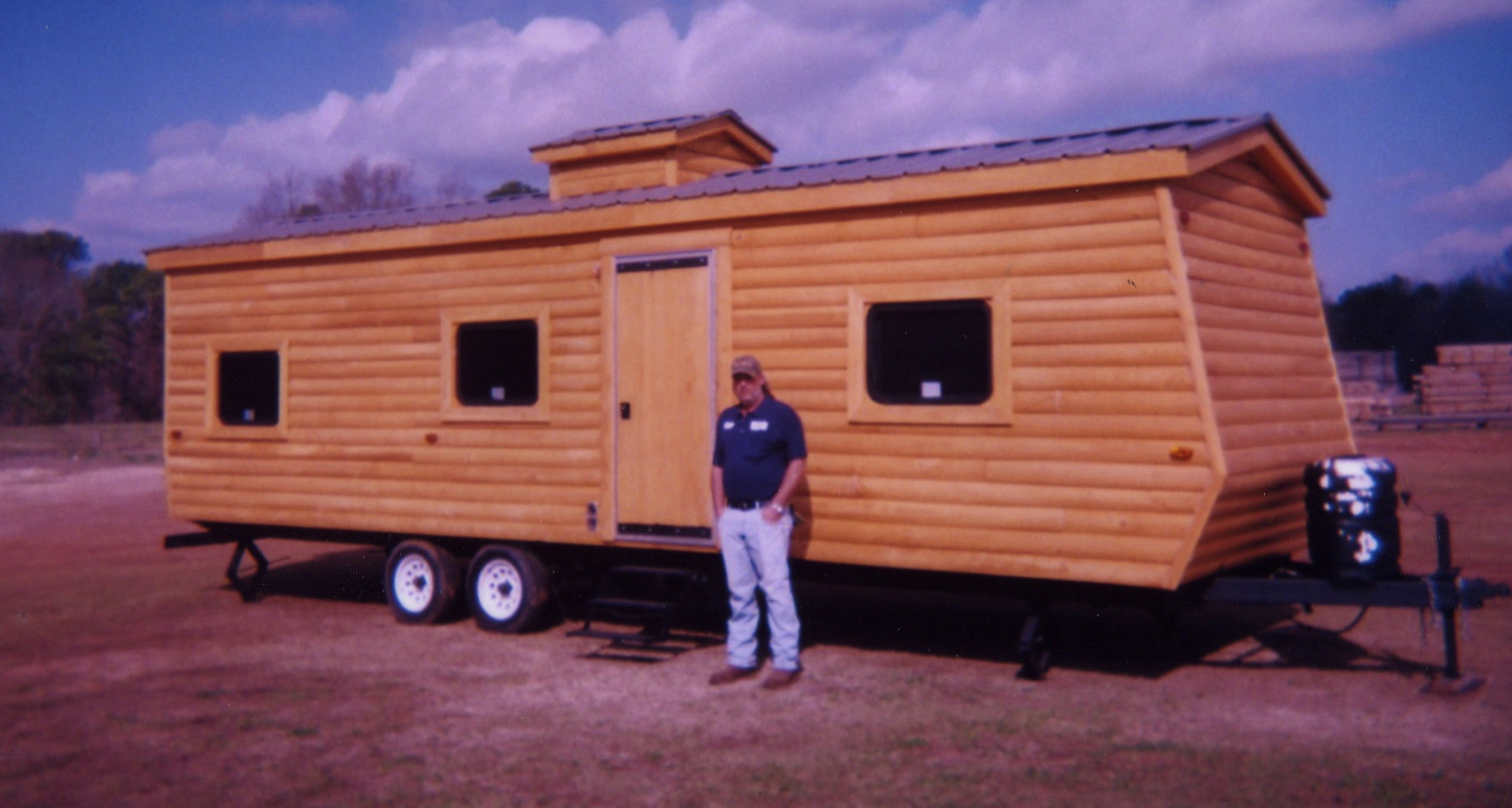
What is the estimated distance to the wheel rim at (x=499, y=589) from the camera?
9484 millimetres

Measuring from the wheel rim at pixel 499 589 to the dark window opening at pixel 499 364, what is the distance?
1200 millimetres

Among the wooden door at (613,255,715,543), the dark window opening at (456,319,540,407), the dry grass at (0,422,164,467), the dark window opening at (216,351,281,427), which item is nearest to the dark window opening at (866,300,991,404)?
the wooden door at (613,255,715,543)

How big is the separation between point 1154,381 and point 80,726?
6.06 m

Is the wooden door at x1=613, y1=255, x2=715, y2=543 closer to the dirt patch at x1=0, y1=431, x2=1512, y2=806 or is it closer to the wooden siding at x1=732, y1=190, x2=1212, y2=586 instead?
the wooden siding at x1=732, y1=190, x2=1212, y2=586

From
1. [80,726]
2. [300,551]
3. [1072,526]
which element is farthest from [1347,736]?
[300,551]

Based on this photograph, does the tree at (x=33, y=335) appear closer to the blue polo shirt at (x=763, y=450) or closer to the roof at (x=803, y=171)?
the roof at (x=803, y=171)

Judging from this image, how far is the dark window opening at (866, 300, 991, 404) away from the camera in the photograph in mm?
7555

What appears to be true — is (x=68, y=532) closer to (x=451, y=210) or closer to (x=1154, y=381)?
(x=451, y=210)

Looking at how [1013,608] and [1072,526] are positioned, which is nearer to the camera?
[1072,526]

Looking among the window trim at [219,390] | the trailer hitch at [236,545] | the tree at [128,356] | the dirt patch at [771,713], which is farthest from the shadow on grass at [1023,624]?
the tree at [128,356]

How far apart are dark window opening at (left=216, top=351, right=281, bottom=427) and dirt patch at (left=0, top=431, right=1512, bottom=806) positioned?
1609mm

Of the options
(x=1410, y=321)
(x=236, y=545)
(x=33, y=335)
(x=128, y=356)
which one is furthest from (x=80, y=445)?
(x=1410, y=321)

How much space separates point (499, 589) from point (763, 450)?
299cm

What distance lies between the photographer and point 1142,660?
8086 millimetres
